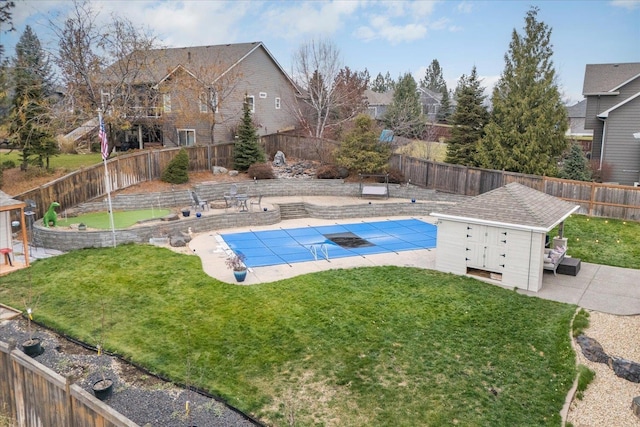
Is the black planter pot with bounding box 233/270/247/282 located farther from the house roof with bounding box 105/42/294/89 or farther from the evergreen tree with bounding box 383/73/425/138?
the evergreen tree with bounding box 383/73/425/138

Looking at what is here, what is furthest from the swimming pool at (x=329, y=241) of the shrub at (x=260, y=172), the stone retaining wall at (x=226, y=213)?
the shrub at (x=260, y=172)

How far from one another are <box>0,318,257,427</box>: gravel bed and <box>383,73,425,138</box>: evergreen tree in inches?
1122

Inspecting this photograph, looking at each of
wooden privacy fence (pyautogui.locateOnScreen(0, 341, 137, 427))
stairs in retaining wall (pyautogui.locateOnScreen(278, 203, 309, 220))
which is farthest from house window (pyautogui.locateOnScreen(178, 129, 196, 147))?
wooden privacy fence (pyautogui.locateOnScreen(0, 341, 137, 427))

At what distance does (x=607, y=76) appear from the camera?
1144 inches

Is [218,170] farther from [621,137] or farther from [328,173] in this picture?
[621,137]

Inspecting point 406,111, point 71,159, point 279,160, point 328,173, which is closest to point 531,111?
→ point 328,173

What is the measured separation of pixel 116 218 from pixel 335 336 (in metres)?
11.8

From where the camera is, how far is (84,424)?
4898mm

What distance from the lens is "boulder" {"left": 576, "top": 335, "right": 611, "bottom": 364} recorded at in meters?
8.60

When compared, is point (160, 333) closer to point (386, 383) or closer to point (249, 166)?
point (386, 383)

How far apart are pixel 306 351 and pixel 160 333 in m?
2.98

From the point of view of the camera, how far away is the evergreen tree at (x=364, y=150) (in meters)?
23.9

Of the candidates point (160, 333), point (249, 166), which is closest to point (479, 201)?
point (160, 333)

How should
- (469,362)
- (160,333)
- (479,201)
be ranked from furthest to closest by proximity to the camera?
(479,201)
(160,333)
(469,362)
